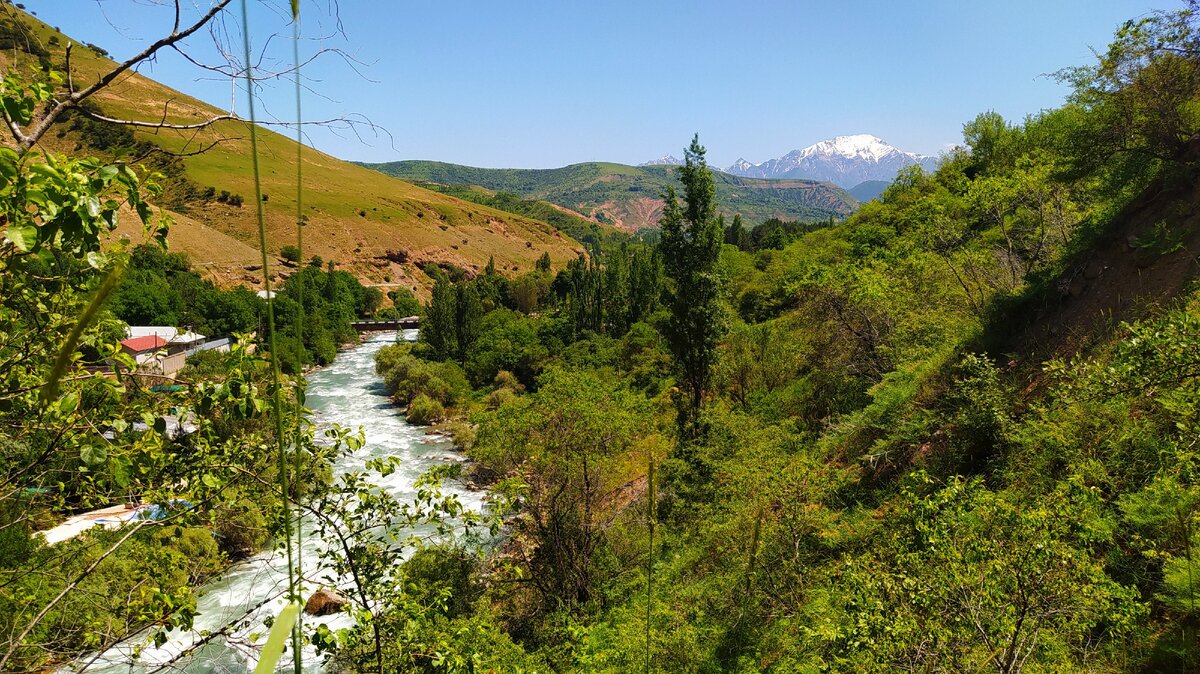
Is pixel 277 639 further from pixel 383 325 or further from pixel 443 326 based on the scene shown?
pixel 383 325

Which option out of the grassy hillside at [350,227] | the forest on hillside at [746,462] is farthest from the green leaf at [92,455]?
the grassy hillside at [350,227]

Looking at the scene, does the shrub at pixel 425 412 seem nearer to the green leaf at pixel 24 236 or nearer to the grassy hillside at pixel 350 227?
the green leaf at pixel 24 236

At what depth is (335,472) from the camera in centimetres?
2520

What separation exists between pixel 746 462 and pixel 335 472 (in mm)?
20362

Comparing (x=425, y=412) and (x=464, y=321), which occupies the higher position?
(x=464, y=321)

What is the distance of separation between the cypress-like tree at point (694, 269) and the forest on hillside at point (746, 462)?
11 cm

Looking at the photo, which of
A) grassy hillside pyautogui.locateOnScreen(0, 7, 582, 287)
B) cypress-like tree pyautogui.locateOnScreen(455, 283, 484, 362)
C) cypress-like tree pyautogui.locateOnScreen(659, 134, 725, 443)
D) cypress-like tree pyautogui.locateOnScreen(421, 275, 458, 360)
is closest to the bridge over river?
grassy hillside pyautogui.locateOnScreen(0, 7, 582, 287)

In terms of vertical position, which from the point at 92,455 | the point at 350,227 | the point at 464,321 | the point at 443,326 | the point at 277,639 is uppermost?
the point at 350,227

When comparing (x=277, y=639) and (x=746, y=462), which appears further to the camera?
(x=746, y=462)

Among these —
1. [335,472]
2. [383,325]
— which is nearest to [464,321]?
[335,472]

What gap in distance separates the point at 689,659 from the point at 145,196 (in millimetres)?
8857

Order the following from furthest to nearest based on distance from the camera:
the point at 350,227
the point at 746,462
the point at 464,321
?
1. the point at 350,227
2. the point at 464,321
3. the point at 746,462

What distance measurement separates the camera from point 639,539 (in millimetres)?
14680

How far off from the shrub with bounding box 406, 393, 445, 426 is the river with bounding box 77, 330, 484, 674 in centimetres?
84
